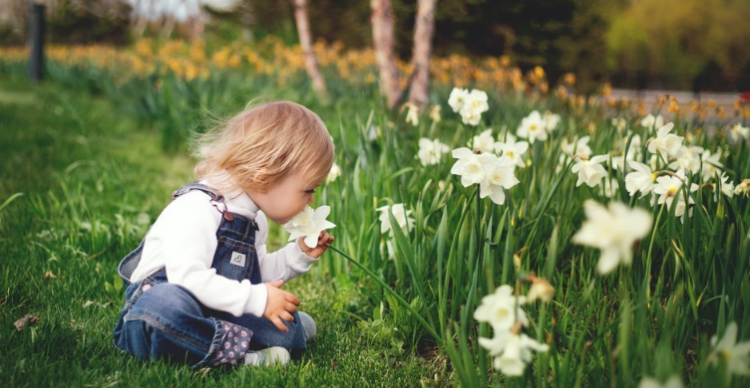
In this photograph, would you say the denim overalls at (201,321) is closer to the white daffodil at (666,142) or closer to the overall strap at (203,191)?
the overall strap at (203,191)

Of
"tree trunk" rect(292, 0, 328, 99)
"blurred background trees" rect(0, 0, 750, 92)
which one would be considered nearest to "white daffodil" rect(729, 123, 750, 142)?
"tree trunk" rect(292, 0, 328, 99)

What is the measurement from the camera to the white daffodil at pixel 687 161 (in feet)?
6.77

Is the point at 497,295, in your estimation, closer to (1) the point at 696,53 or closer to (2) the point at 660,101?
(2) the point at 660,101

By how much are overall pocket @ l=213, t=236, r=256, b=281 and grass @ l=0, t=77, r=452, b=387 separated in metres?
0.28

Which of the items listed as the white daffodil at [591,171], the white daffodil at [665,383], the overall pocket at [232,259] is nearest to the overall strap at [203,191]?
the overall pocket at [232,259]

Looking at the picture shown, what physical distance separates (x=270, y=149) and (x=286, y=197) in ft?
0.50

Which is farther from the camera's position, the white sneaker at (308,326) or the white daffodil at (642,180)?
the white sneaker at (308,326)

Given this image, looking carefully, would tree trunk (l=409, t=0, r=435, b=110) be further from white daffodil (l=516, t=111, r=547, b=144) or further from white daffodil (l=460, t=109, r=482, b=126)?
white daffodil (l=460, t=109, r=482, b=126)

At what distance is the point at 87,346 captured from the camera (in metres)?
1.82

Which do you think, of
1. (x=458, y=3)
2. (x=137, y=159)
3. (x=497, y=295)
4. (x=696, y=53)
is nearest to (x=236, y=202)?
(x=497, y=295)

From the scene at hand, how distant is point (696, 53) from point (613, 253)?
898 inches

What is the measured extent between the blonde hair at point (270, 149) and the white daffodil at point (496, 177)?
1.61 ft

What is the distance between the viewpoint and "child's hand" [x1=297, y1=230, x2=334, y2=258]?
72.6 inches

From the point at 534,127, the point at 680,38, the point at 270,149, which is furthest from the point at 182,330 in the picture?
the point at 680,38
